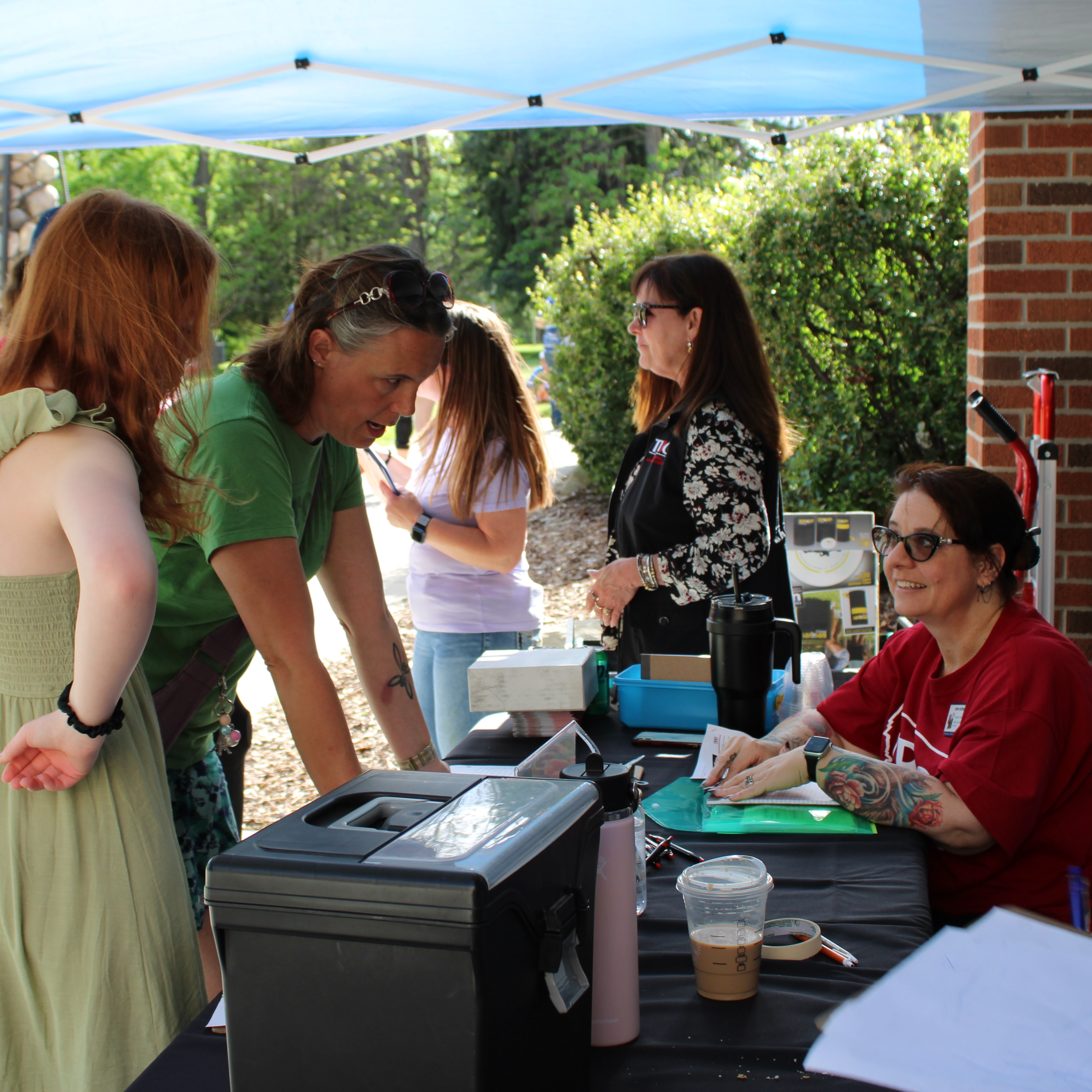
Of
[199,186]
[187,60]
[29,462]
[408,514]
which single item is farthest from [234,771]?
[199,186]

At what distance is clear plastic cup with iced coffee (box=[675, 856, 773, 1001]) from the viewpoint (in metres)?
1.28

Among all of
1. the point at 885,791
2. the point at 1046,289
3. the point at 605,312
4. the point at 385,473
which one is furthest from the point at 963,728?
the point at 605,312

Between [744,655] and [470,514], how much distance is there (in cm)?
110

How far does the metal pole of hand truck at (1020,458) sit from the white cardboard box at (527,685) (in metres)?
1.56

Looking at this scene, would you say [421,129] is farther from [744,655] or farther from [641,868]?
[641,868]

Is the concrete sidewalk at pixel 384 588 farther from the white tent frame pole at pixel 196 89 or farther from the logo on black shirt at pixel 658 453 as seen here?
the white tent frame pole at pixel 196 89

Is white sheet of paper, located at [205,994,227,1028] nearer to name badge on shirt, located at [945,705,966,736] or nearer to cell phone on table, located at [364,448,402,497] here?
name badge on shirt, located at [945,705,966,736]

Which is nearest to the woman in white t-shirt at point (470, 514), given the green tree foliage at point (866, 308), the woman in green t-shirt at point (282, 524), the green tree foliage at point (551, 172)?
the woman in green t-shirt at point (282, 524)

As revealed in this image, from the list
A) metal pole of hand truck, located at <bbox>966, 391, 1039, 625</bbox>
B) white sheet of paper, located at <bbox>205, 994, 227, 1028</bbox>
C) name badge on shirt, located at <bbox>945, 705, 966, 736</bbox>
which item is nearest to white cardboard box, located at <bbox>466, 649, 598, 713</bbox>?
name badge on shirt, located at <bbox>945, 705, 966, 736</bbox>

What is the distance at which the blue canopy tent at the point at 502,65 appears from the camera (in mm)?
3176

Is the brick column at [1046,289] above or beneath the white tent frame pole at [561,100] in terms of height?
beneath

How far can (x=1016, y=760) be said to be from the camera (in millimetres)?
1806

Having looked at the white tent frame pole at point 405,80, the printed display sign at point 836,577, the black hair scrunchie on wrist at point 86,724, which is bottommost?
the printed display sign at point 836,577

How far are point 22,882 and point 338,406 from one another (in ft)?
3.03
